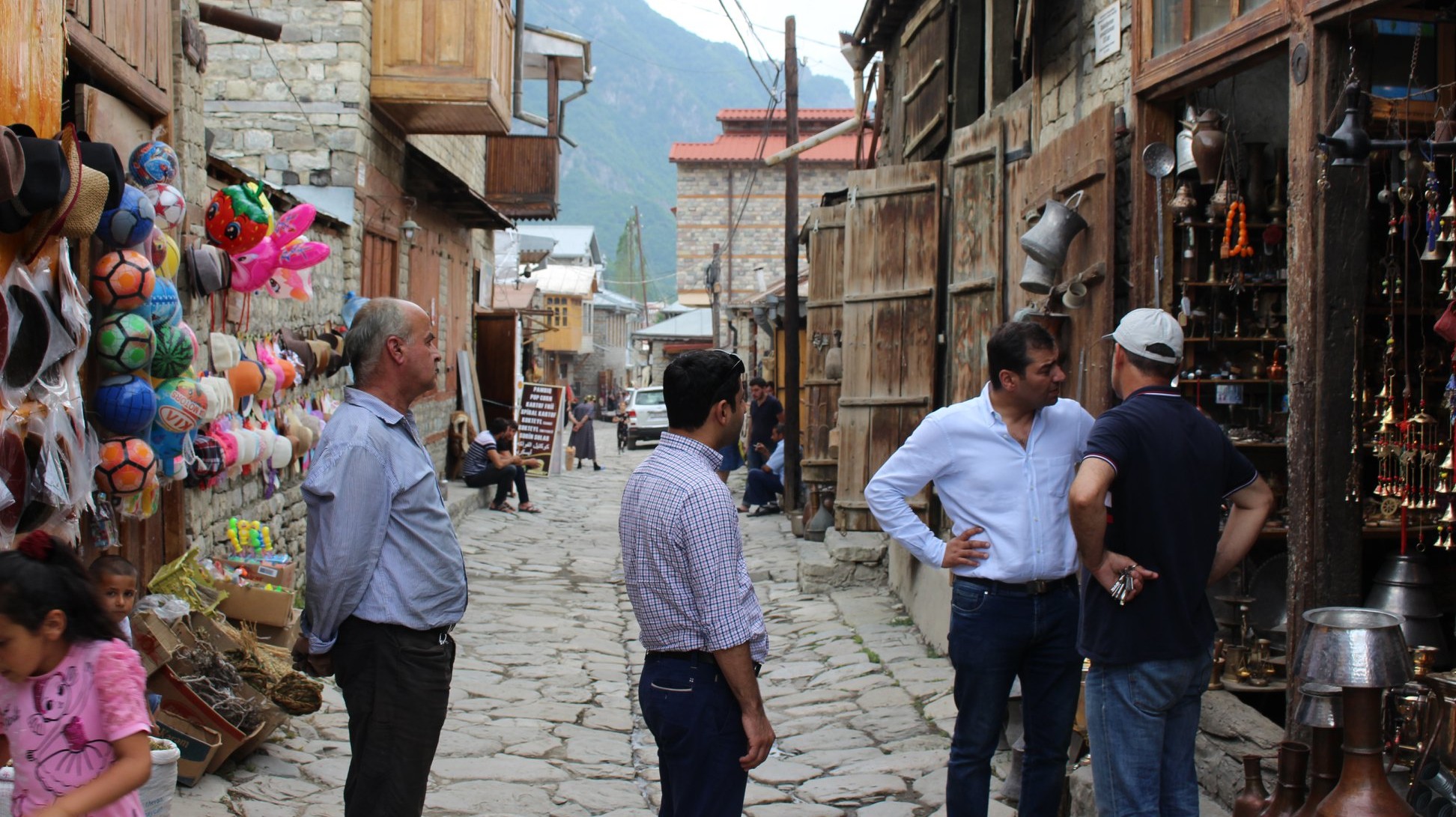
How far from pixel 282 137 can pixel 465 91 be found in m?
1.86

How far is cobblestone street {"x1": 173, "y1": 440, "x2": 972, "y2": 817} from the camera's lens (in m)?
5.71

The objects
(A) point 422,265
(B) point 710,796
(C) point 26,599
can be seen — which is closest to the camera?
(C) point 26,599

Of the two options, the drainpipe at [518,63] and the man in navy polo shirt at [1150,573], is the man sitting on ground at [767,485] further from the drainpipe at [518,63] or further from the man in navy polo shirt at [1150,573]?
the man in navy polo shirt at [1150,573]

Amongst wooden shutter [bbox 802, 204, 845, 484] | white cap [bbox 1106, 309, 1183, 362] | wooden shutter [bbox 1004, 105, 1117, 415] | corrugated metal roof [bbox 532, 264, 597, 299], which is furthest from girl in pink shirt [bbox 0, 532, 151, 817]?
corrugated metal roof [bbox 532, 264, 597, 299]

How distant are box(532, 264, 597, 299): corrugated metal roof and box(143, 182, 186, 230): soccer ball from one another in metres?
44.0

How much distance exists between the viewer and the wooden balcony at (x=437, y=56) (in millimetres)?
12664

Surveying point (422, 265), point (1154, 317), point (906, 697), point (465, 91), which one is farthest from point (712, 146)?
point (1154, 317)

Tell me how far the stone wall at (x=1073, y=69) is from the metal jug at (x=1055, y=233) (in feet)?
1.65

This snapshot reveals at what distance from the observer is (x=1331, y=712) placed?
3852 mm

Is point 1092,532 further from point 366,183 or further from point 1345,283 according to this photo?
point 366,183

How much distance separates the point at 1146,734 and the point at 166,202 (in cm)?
536

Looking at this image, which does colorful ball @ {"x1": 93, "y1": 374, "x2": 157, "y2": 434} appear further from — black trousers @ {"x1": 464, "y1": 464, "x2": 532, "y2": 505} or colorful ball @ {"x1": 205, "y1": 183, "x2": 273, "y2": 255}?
black trousers @ {"x1": 464, "y1": 464, "x2": 532, "y2": 505}

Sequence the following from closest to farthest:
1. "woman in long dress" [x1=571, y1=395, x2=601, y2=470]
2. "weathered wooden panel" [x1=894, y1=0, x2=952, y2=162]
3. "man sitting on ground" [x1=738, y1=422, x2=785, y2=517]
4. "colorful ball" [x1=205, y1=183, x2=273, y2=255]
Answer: "colorful ball" [x1=205, y1=183, x2=273, y2=255], "weathered wooden panel" [x1=894, y1=0, x2=952, y2=162], "man sitting on ground" [x1=738, y1=422, x2=785, y2=517], "woman in long dress" [x1=571, y1=395, x2=601, y2=470]

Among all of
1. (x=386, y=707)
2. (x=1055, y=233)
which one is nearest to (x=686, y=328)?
(x=1055, y=233)
